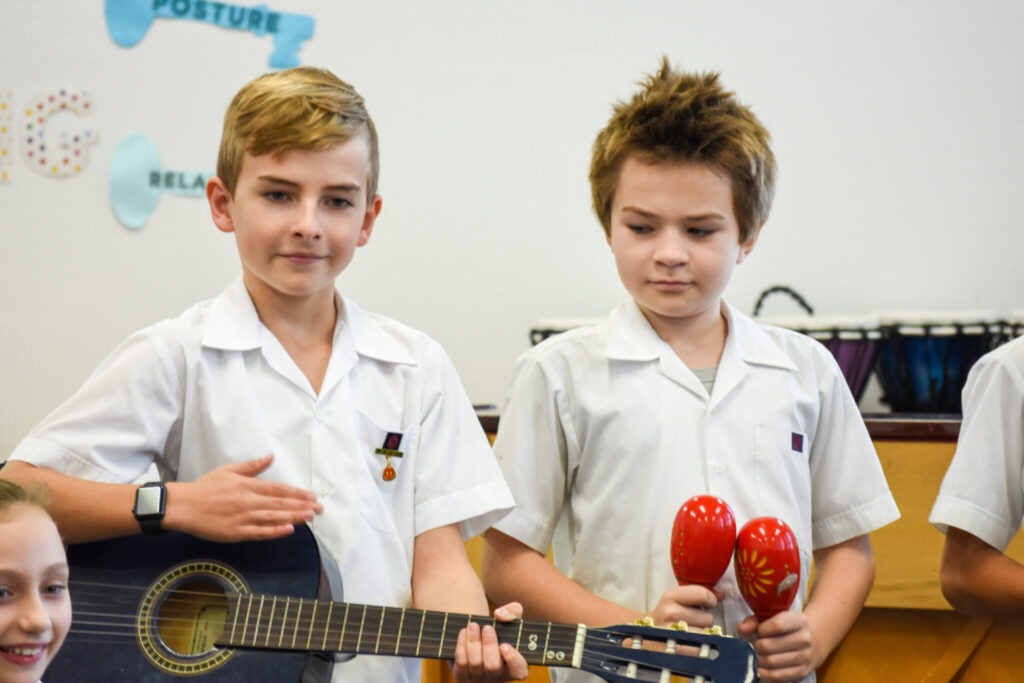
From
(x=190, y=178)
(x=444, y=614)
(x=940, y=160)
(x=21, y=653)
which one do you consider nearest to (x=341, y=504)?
(x=444, y=614)

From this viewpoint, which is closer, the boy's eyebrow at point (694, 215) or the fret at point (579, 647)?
the fret at point (579, 647)

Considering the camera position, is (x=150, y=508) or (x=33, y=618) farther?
(x=150, y=508)

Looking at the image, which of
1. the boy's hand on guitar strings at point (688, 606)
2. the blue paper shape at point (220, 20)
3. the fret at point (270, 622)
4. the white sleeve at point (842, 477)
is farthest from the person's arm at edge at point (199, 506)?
the blue paper shape at point (220, 20)

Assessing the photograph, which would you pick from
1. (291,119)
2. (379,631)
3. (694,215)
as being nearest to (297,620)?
(379,631)

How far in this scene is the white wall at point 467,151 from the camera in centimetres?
373

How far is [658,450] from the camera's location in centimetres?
199

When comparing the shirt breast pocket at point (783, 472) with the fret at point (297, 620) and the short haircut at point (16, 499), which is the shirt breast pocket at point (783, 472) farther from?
the short haircut at point (16, 499)

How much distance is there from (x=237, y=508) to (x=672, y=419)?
824 millimetres

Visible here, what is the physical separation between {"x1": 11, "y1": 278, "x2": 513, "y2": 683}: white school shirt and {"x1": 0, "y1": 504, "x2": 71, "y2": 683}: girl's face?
40cm

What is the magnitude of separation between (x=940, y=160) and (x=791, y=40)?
67 cm

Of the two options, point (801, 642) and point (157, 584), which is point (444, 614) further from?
point (801, 642)

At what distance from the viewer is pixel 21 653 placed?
1325 millimetres

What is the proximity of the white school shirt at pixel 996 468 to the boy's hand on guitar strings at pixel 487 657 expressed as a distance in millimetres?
903

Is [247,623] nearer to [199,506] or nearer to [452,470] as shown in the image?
[199,506]
